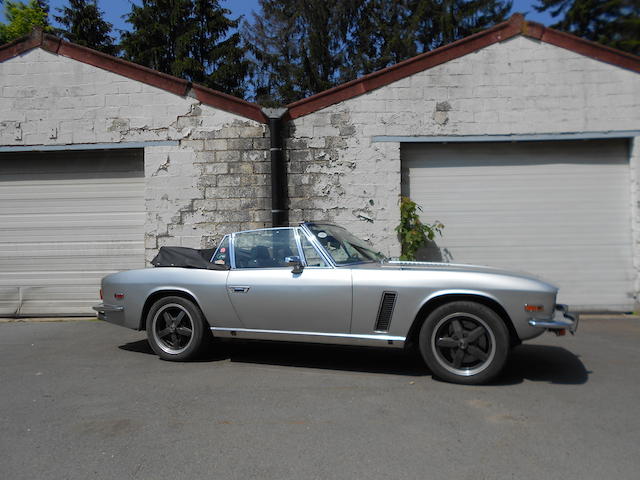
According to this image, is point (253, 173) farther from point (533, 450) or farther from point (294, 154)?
point (533, 450)

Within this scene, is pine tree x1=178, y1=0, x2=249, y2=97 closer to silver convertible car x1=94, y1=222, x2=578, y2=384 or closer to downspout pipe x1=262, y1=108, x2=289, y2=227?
downspout pipe x1=262, y1=108, x2=289, y2=227

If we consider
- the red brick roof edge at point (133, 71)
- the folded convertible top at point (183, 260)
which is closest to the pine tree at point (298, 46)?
the red brick roof edge at point (133, 71)

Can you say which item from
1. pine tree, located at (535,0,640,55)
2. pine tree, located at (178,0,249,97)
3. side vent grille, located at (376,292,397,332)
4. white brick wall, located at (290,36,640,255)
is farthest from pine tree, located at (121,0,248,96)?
side vent grille, located at (376,292,397,332)

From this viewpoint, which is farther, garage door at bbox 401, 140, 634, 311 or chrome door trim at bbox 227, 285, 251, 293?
garage door at bbox 401, 140, 634, 311

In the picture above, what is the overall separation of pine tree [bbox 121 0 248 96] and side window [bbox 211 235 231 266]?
16973 millimetres

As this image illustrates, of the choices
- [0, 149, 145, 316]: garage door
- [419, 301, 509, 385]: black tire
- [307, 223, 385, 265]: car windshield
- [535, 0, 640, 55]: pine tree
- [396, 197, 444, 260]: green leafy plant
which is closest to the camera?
[419, 301, 509, 385]: black tire

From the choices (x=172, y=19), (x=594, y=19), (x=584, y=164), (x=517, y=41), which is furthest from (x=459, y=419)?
(x=172, y=19)

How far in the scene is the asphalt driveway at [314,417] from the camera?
3008mm

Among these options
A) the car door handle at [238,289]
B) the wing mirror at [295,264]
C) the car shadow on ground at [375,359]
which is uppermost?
the wing mirror at [295,264]

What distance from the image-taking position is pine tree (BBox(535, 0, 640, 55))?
10.5 m

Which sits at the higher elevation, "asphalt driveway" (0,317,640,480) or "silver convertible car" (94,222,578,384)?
"silver convertible car" (94,222,578,384)

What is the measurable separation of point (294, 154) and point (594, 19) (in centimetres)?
1508

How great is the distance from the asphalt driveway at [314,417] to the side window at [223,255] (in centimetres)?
104

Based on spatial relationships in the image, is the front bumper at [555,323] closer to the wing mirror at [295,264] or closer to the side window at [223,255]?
the wing mirror at [295,264]
